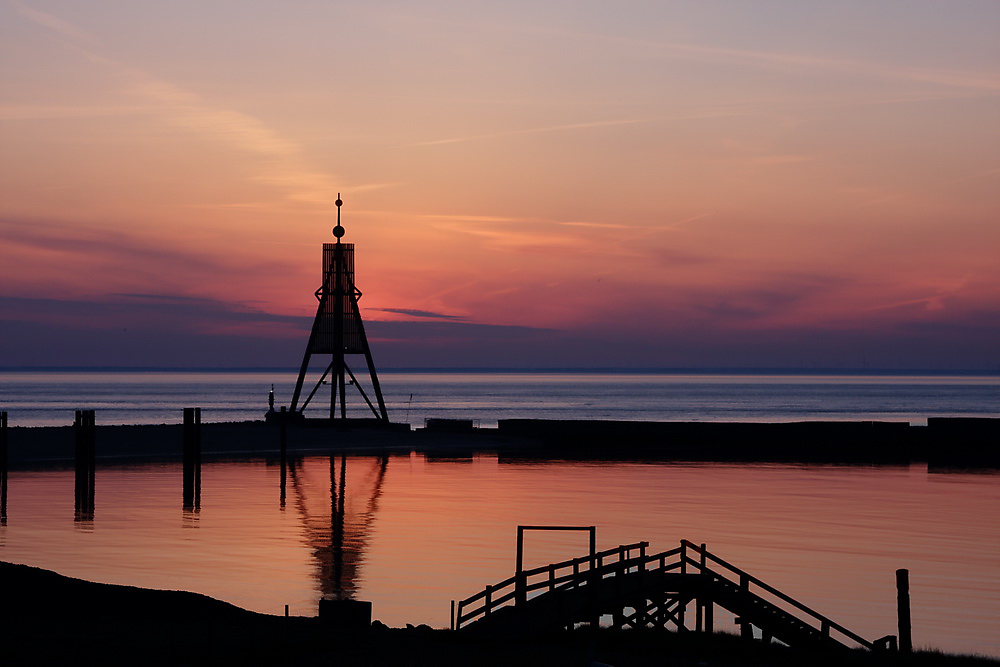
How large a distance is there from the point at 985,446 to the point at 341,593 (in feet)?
212

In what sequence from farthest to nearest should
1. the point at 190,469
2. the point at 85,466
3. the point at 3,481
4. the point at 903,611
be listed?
1. the point at 3,481
2. the point at 190,469
3. the point at 85,466
4. the point at 903,611

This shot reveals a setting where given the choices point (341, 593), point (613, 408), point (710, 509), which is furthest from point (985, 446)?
point (613, 408)

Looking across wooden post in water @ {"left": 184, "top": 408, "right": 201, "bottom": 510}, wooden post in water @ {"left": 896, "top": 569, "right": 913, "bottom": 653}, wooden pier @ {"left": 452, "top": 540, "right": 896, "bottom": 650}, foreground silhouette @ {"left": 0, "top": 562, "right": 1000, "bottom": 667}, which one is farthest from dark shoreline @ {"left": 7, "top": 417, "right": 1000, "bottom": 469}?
wooden post in water @ {"left": 896, "top": 569, "right": 913, "bottom": 653}

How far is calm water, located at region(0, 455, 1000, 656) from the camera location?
3112cm

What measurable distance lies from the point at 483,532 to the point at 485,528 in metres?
1.16

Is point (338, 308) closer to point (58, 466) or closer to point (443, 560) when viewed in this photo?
point (58, 466)

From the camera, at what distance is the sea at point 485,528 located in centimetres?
3120

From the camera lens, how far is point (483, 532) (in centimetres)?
4269

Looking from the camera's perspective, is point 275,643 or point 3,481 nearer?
point 275,643

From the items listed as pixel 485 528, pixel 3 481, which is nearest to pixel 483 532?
pixel 485 528

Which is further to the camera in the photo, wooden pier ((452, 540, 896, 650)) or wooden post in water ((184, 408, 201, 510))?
wooden post in water ((184, 408, 201, 510))

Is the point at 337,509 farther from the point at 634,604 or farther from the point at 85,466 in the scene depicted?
the point at 634,604

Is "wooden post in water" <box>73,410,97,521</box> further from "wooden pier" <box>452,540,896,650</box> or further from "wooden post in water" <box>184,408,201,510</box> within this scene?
"wooden pier" <box>452,540,896,650</box>

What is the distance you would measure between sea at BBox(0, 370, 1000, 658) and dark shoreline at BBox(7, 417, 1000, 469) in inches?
257
